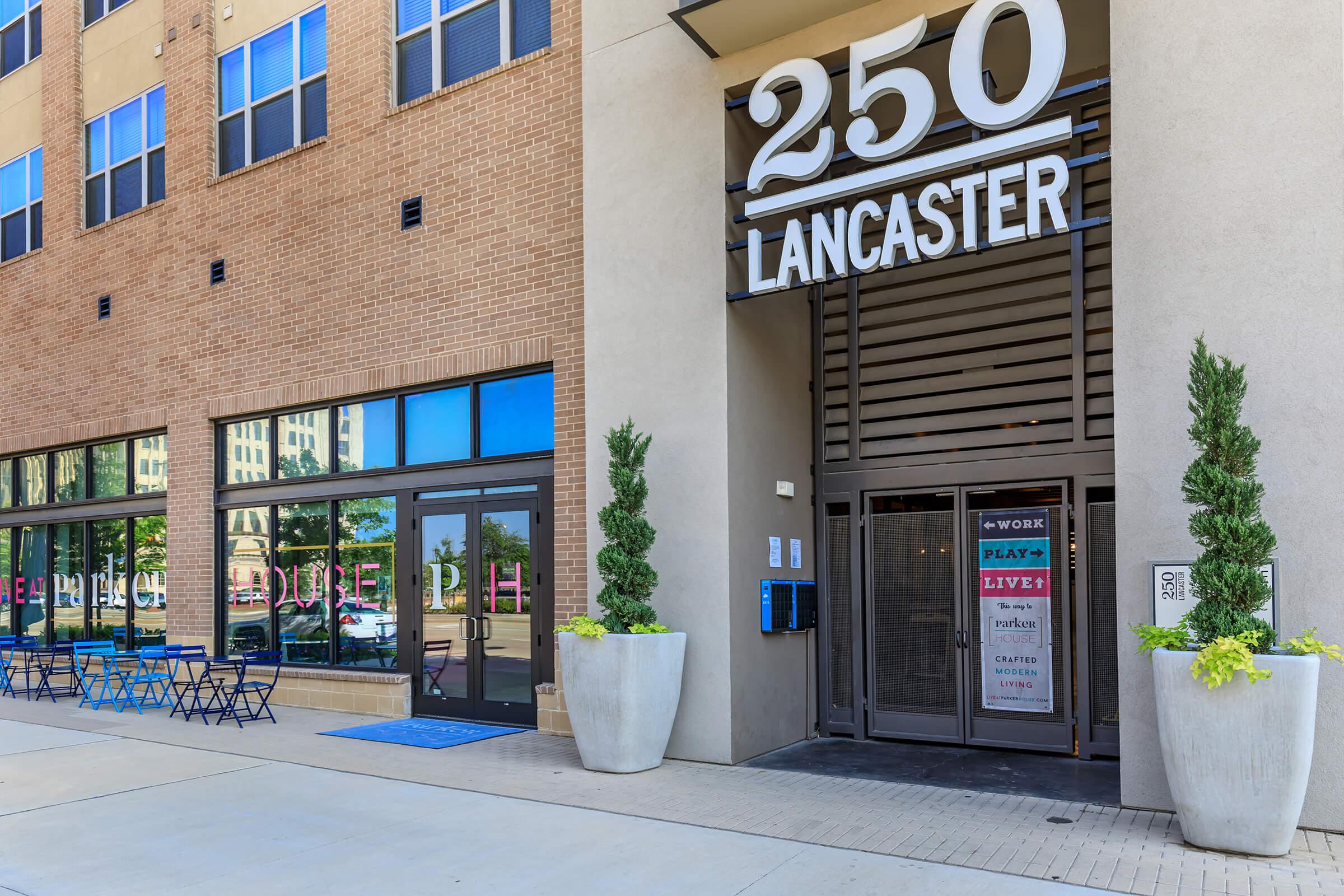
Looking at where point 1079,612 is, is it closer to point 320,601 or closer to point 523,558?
point 523,558

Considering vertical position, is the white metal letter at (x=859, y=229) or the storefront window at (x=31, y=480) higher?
the white metal letter at (x=859, y=229)

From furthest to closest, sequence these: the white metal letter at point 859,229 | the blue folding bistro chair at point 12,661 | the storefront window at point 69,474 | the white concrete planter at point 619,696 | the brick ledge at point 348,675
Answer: the storefront window at point 69,474 → the blue folding bistro chair at point 12,661 → the brick ledge at point 348,675 → the white concrete planter at point 619,696 → the white metal letter at point 859,229

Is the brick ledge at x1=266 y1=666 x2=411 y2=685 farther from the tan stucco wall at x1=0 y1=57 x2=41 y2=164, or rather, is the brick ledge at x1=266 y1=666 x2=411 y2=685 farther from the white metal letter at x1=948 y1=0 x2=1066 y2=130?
the tan stucco wall at x1=0 y1=57 x2=41 y2=164

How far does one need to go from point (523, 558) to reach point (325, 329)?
3.95 m

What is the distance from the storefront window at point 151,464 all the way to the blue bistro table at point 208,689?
9.21 feet

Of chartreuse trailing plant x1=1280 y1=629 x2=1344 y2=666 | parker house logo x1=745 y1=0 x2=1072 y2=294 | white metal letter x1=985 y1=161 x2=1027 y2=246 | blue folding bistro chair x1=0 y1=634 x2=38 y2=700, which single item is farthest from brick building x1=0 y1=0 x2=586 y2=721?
chartreuse trailing plant x1=1280 y1=629 x2=1344 y2=666

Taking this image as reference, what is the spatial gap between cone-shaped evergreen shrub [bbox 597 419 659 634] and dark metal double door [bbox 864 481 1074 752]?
7.57ft

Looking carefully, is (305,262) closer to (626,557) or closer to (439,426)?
(439,426)

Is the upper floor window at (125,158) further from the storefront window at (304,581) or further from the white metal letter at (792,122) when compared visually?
the white metal letter at (792,122)

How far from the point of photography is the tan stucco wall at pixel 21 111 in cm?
1677

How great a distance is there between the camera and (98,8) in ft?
51.9

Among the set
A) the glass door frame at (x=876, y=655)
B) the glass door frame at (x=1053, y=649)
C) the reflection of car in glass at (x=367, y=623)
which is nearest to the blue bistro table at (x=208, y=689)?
the reflection of car in glass at (x=367, y=623)

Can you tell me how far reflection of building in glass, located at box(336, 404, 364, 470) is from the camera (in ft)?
39.0

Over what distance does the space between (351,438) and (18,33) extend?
11.3 meters
